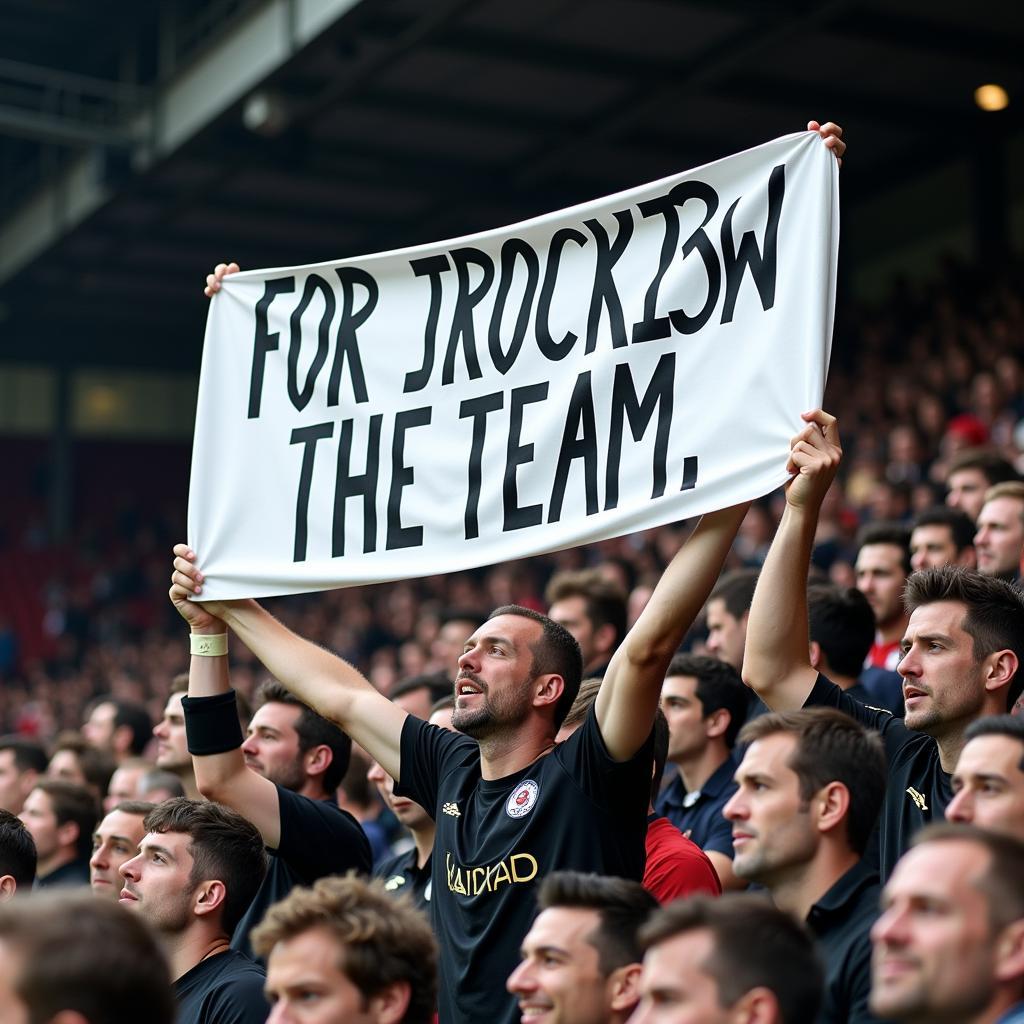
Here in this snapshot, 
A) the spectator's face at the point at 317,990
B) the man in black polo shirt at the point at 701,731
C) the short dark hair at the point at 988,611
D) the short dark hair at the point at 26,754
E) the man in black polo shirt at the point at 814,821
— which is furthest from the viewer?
the short dark hair at the point at 26,754

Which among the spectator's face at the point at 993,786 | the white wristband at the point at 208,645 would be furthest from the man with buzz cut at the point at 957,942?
the white wristband at the point at 208,645

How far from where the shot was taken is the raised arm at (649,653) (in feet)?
12.3

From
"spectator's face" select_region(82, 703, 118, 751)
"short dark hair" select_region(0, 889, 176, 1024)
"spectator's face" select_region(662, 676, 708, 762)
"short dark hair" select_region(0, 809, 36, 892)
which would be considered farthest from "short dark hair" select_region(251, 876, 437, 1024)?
"spectator's face" select_region(82, 703, 118, 751)

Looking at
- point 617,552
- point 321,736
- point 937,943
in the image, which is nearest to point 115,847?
point 321,736

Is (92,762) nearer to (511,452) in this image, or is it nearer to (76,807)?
(76,807)

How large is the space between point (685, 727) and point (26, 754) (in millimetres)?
3116

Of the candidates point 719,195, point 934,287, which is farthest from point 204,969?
point 934,287

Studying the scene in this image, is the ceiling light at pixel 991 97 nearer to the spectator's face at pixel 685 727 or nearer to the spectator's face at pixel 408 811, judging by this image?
the spectator's face at pixel 685 727

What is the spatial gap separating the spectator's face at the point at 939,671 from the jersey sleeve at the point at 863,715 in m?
0.11

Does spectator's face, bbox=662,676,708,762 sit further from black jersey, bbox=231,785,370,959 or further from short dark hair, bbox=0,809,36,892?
short dark hair, bbox=0,809,36,892

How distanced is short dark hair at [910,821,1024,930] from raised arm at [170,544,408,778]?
198 centimetres

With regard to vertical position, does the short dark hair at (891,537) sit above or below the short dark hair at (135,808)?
above

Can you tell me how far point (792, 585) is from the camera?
4051 millimetres

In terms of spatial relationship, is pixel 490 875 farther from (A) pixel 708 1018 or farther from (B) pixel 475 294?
(B) pixel 475 294
